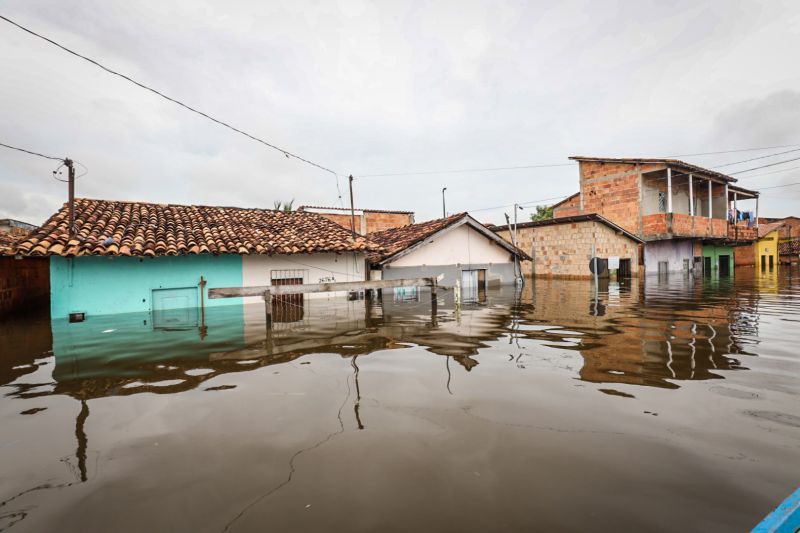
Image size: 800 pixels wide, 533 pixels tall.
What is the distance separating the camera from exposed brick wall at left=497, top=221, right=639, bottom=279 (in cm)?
2428

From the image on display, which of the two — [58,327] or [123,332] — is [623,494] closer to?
[123,332]

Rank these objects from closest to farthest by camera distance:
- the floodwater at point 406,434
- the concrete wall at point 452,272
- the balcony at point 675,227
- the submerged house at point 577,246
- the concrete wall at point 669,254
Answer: the floodwater at point 406,434 → the concrete wall at point 452,272 → the submerged house at point 577,246 → the balcony at point 675,227 → the concrete wall at point 669,254

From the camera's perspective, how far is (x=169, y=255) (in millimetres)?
12656

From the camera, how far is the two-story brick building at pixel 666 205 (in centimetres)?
2497

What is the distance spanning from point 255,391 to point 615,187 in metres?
28.8

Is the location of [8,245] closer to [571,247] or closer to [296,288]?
[296,288]

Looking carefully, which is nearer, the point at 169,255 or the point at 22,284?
the point at 169,255

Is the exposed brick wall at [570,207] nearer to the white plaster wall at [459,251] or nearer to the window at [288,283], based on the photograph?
the white plaster wall at [459,251]

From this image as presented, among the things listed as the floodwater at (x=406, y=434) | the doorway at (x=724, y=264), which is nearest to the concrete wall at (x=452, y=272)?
the floodwater at (x=406, y=434)

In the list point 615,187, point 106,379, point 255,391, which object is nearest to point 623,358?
point 255,391

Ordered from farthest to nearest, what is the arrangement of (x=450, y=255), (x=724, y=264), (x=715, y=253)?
(x=724, y=264) → (x=715, y=253) → (x=450, y=255)

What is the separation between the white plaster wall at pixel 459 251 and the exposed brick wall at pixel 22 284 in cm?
1475

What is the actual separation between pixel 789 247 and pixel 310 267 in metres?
57.5

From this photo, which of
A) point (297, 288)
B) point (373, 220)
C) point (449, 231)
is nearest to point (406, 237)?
point (449, 231)
